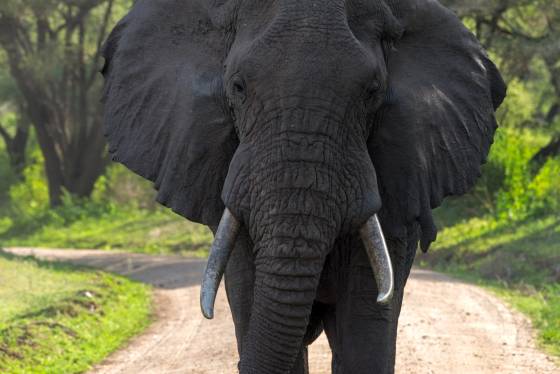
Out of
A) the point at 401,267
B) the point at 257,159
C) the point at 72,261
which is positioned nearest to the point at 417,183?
the point at 401,267

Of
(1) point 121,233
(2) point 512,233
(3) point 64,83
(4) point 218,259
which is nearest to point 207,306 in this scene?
(4) point 218,259

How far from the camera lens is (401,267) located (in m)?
5.78

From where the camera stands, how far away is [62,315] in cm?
1120

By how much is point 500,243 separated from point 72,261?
20.5 feet

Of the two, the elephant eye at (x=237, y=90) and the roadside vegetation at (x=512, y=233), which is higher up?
the elephant eye at (x=237, y=90)

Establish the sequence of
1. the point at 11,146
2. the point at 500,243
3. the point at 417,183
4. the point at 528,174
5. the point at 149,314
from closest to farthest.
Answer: the point at 417,183 < the point at 149,314 < the point at 500,243 < the point at 528,174 < the point at 11,146

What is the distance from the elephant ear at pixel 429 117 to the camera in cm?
549

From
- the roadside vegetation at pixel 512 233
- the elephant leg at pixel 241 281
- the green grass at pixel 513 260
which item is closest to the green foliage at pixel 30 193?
the roadside vegetation at pixel 512 233

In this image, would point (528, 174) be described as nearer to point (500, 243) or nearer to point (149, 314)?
point (500, 243)

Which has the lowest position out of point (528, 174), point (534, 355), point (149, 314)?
point (528, 174)

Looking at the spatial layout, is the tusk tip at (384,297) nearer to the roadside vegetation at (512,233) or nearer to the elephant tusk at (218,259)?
the elephant tusk at (218,259)

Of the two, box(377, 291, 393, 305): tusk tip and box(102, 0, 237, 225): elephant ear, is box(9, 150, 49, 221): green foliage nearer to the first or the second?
box(102, 0, 237, 225): elephant ear

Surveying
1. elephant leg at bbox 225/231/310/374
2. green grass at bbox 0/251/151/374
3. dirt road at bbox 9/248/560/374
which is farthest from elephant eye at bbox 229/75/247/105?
green grass at bbox 0/251/151/374

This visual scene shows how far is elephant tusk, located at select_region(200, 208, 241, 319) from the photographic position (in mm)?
4852
